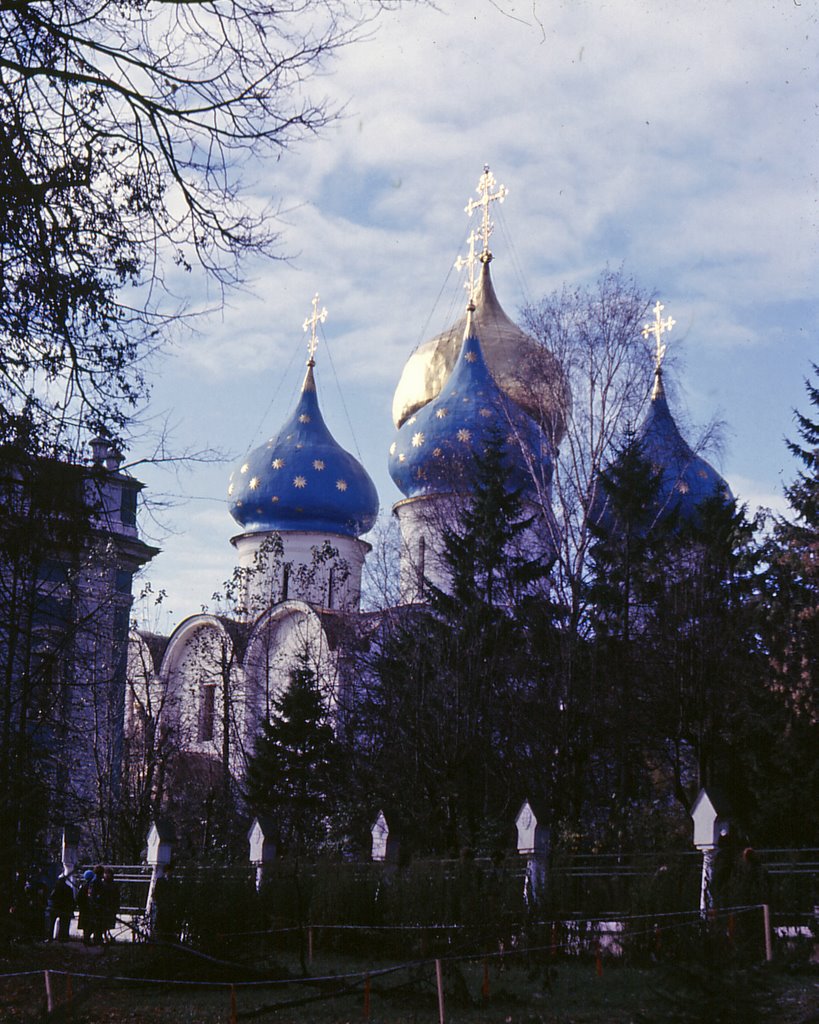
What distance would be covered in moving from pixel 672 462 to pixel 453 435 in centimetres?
522

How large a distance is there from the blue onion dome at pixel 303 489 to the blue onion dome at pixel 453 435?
158 inches

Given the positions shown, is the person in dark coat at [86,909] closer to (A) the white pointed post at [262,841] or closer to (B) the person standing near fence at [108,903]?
(B) the person standing near fence at [108,903]

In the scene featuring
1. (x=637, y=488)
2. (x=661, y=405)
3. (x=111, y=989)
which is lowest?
(x=111, y=989)

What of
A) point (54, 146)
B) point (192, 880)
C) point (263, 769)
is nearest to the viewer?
point (54, 146)

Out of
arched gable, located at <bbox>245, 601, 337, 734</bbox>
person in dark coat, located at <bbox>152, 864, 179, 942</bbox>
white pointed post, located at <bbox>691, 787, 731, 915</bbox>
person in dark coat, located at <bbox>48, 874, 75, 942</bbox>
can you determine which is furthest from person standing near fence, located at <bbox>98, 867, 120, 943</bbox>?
arched gable, located at <bbox>245, 601, 337, 734</bbox>

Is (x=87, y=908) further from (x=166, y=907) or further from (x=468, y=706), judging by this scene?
(x=468, y=706)

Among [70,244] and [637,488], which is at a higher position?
[637,488]

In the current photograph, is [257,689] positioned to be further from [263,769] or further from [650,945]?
[650,945]

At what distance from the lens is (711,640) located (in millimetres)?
22656

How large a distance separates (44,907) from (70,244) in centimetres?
1015

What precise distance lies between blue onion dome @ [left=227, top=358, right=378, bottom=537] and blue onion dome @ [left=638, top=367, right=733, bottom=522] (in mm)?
10406

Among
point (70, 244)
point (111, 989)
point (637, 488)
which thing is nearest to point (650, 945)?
point (111, 989)

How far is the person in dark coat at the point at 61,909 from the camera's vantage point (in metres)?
17.0

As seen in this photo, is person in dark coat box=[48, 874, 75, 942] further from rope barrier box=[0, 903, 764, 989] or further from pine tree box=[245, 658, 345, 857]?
pine tree box=[245, 658, 345, 857]
